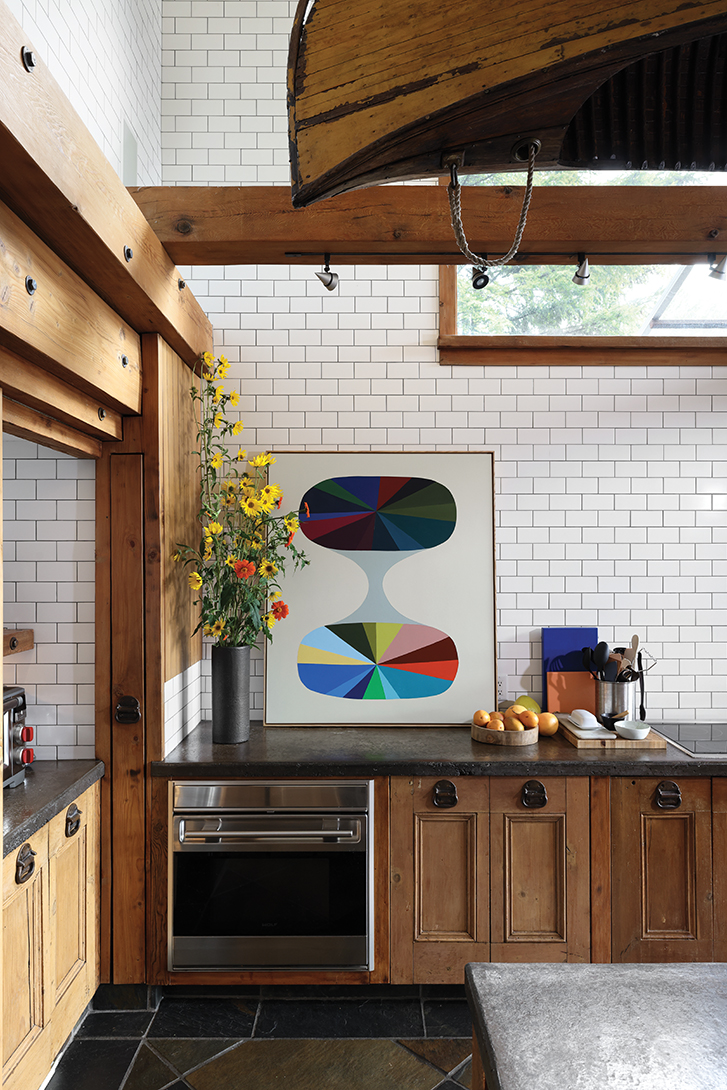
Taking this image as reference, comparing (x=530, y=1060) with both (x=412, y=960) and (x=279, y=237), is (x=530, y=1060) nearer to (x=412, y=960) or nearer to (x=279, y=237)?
(x=412, y=960)

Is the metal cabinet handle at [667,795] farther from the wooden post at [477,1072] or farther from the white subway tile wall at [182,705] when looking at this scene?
the white subway tile wall at [182,705]

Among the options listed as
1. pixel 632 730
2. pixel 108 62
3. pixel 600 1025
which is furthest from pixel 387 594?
pixel 108 62

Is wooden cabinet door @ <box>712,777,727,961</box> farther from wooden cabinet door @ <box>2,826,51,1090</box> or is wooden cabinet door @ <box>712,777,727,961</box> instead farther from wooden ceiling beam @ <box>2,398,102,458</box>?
wooden ceiling beam @ <box>2,398,102,458</box>

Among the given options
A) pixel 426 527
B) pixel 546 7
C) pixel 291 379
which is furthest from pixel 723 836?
pixel 546 7

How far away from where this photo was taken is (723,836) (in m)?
2.92

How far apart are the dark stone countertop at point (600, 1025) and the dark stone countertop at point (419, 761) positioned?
1332 mm

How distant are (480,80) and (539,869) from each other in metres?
3.00

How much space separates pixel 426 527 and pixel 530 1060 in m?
2.58

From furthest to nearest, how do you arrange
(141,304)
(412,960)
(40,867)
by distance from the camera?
(412,960) → (141,304) → (40,867)

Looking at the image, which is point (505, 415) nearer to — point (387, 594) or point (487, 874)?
point (387, 594)

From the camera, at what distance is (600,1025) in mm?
1304

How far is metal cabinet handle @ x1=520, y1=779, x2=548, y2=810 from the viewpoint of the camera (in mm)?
2902


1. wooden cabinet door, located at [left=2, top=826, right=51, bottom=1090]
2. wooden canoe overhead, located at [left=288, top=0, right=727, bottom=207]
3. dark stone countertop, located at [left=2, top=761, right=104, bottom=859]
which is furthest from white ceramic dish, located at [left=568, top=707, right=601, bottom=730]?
wooden canoe overhead, located at [left=288, top=0, right=727, bottom=207]

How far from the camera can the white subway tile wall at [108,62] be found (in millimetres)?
2287
